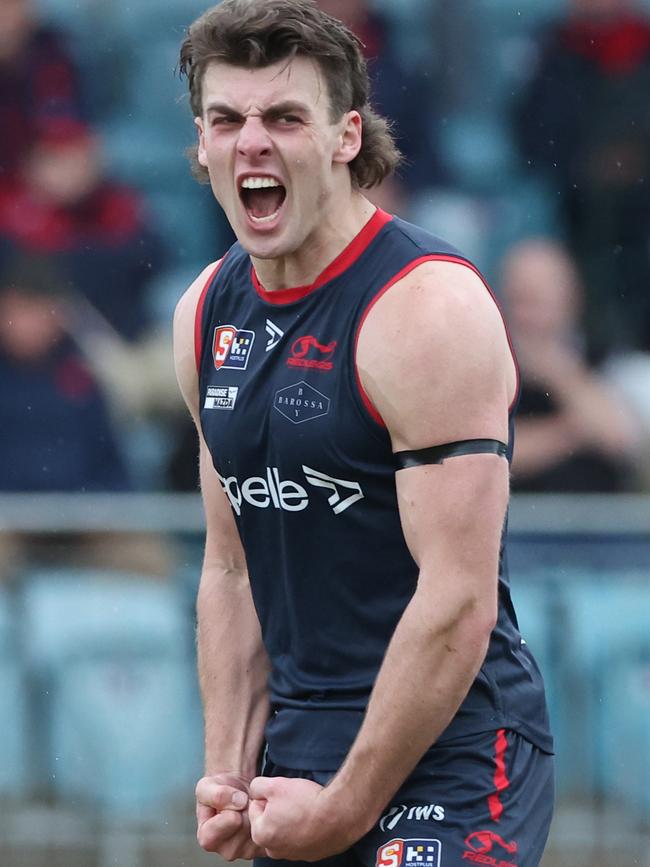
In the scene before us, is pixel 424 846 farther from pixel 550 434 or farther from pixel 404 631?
pixel 550 434

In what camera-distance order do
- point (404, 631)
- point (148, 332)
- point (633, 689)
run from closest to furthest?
point (404, 631) < point (633, 689) < point (148, 332)

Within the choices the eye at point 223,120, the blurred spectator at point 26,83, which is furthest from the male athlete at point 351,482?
the blurred spectator at point 26,83

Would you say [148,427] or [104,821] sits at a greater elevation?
[148,427]

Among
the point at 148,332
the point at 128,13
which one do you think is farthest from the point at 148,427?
the point at 128,13

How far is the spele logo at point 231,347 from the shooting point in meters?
3.16

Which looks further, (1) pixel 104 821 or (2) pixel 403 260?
(1) pixel 104 821

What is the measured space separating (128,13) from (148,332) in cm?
159

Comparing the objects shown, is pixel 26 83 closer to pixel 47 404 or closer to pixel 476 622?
pixel 47 404

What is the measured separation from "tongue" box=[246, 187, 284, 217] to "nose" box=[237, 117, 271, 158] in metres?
0.10

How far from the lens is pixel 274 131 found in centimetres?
302

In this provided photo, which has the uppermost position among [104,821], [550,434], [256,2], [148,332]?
[256,2]

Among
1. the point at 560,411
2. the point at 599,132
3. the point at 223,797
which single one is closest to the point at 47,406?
the point at 560,411

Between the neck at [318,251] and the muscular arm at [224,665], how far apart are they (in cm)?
26

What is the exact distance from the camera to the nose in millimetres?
2992
